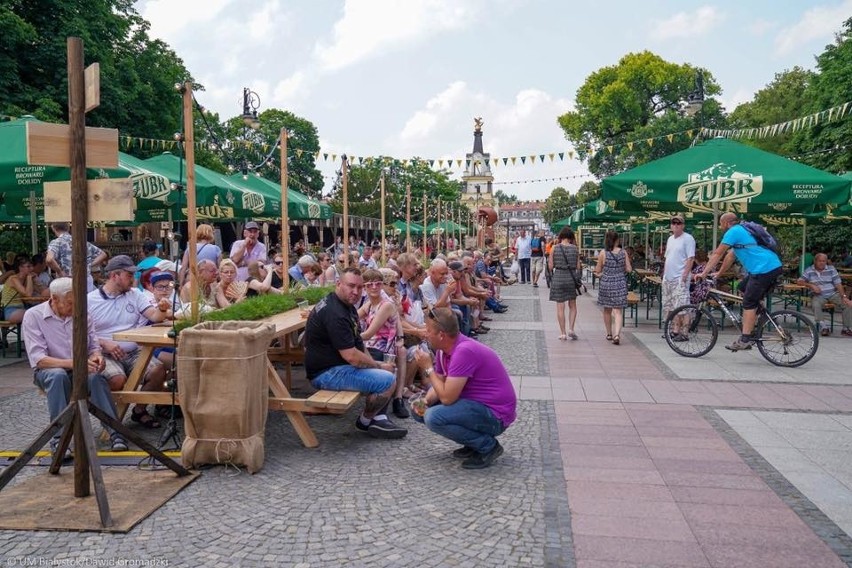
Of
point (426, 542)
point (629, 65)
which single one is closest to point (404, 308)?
point (426, 542)

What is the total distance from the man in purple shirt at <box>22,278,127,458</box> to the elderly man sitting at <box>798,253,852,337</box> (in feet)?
34.0

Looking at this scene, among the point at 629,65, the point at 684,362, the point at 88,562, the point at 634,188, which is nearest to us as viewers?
the point at 88,562

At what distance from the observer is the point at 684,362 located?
8289 millimetres

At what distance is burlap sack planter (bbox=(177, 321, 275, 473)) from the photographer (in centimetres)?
434

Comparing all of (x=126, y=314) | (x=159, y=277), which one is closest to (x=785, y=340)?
(x=159, y=277)

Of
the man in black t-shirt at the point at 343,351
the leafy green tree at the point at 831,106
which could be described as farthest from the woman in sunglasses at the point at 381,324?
the leafy green tree at the point at 831,106

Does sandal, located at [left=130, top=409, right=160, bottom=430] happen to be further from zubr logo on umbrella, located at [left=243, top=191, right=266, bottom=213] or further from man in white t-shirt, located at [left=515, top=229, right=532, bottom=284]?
man in white t-shirt, located at [left=515, top=229, right=532, bottom=284]

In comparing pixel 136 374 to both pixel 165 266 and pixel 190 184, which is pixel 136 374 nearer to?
pixel 190 184

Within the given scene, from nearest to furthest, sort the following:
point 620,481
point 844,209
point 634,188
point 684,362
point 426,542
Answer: point 426,542 → point 620,481 → point 684,362 → point 634,188 → point 844,209

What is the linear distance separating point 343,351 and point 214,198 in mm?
6030

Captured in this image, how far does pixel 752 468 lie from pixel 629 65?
46108mm

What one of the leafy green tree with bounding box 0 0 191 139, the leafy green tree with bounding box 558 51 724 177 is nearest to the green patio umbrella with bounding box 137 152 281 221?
the leafy green tree with bounding box 0 0 191 139

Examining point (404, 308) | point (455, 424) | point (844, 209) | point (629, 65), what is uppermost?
point (629, 65)

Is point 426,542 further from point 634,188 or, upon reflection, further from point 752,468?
point 634,188
